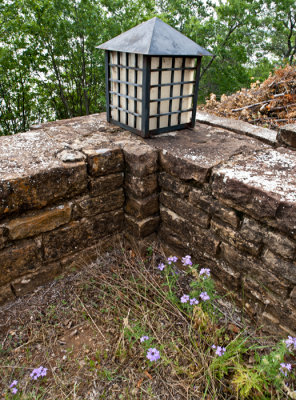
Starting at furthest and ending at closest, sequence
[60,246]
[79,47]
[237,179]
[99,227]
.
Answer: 1. [79,47]
2. [99,227]
3. [60,246]
4. [237,179]

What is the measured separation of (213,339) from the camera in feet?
5.80

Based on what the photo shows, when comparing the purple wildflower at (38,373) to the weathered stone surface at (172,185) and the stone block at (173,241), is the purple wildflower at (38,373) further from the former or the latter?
the weathered stone surface at (172,185)

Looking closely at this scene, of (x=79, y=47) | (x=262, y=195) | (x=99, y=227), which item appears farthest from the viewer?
(x=79, y=47)

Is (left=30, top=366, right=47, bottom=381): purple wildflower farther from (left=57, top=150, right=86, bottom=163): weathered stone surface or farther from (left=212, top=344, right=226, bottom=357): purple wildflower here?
(left=57, top=150, right=86, bottom=163): weathered stone surface

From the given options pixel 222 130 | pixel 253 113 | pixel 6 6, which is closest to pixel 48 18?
pixel 6 6

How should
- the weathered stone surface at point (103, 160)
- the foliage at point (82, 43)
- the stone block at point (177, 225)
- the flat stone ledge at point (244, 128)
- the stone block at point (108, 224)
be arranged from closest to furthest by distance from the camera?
1. the weathered stone surface at point (103, 160)
2. the stone block at point (177, 225)
3. the stone block at point (108, 224)
4. the flat stone ledge at point (244, 128)
5. the foliage at point (82, 43)

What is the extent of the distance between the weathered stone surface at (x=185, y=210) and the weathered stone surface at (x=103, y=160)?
1.53 feet

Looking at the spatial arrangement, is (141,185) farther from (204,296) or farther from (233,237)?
(204,296)

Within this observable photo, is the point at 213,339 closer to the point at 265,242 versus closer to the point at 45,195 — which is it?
the point at 265,242

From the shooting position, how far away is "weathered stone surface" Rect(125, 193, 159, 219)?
2332mm

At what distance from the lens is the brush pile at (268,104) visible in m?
3.80

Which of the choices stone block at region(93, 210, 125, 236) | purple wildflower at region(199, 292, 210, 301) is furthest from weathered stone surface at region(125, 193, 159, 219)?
purple wildflower at region(199, 292, 210, 301)

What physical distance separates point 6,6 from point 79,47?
85.5 inches

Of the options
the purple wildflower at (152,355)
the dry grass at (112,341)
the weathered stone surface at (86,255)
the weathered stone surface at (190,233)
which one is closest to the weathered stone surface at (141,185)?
the weathered stone surface at (190,233)
